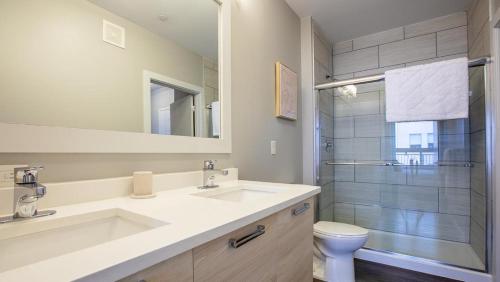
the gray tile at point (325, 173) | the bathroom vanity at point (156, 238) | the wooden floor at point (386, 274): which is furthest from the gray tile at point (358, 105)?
the bathroom vanity at point (156, 238)

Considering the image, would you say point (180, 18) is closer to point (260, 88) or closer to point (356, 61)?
point (260, 88)

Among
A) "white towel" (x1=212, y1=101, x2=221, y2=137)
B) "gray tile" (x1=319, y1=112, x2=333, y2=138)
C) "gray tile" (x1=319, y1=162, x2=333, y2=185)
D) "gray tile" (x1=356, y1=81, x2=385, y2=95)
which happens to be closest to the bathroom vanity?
"white towel" (x1=212, y1=101, x2=221, y2=137)

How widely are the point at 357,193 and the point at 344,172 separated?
264mm

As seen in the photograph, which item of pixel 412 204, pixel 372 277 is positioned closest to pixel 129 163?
pixel 372 277

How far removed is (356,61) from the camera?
2.81m

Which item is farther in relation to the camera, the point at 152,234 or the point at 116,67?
the point at 116,67

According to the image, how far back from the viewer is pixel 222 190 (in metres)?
1.15

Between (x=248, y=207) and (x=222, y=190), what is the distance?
1.40 feet

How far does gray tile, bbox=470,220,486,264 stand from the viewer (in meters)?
1.73

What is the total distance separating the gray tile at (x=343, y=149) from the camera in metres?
2.72

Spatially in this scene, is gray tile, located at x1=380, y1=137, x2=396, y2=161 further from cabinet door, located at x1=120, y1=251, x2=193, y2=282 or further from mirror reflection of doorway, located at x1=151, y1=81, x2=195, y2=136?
cabinet door, located at x1=120, y1=251, x2=193, y2=282

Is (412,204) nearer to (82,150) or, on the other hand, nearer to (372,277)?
(372,277)

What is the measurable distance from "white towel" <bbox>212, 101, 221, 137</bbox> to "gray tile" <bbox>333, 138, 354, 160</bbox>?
1.83 m

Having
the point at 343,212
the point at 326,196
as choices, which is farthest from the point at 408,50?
the point at 343,212
